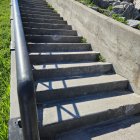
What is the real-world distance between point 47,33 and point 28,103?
14.8 feet

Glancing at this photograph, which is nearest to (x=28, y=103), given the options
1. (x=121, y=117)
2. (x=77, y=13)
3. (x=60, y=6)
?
(x=121, y=117)

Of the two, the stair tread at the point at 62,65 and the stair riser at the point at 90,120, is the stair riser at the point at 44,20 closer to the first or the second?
the stair tread at the point at 62,65

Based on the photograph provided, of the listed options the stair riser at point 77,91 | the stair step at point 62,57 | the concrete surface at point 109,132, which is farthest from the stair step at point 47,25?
the concrete surface at point 109,132

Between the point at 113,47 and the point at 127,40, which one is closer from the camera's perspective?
the point at 127,40

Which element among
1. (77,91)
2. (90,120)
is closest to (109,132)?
(90,120)

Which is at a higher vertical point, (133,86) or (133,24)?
(133,24)

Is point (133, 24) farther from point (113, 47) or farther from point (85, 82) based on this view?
point (85, 82)

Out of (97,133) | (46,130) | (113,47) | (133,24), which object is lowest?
(97,133)

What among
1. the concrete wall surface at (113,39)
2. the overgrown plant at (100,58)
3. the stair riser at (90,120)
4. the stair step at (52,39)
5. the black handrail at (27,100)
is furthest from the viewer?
the stair step at (52,39)

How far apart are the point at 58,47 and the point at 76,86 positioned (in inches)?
63.4

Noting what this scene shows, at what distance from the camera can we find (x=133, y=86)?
13.0ft

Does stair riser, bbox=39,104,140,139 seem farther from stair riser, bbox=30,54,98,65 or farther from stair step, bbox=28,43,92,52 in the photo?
stair step, bbox=28,43,92,52

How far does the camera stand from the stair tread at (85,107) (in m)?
3.08

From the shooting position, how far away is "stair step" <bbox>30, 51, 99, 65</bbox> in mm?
4461
